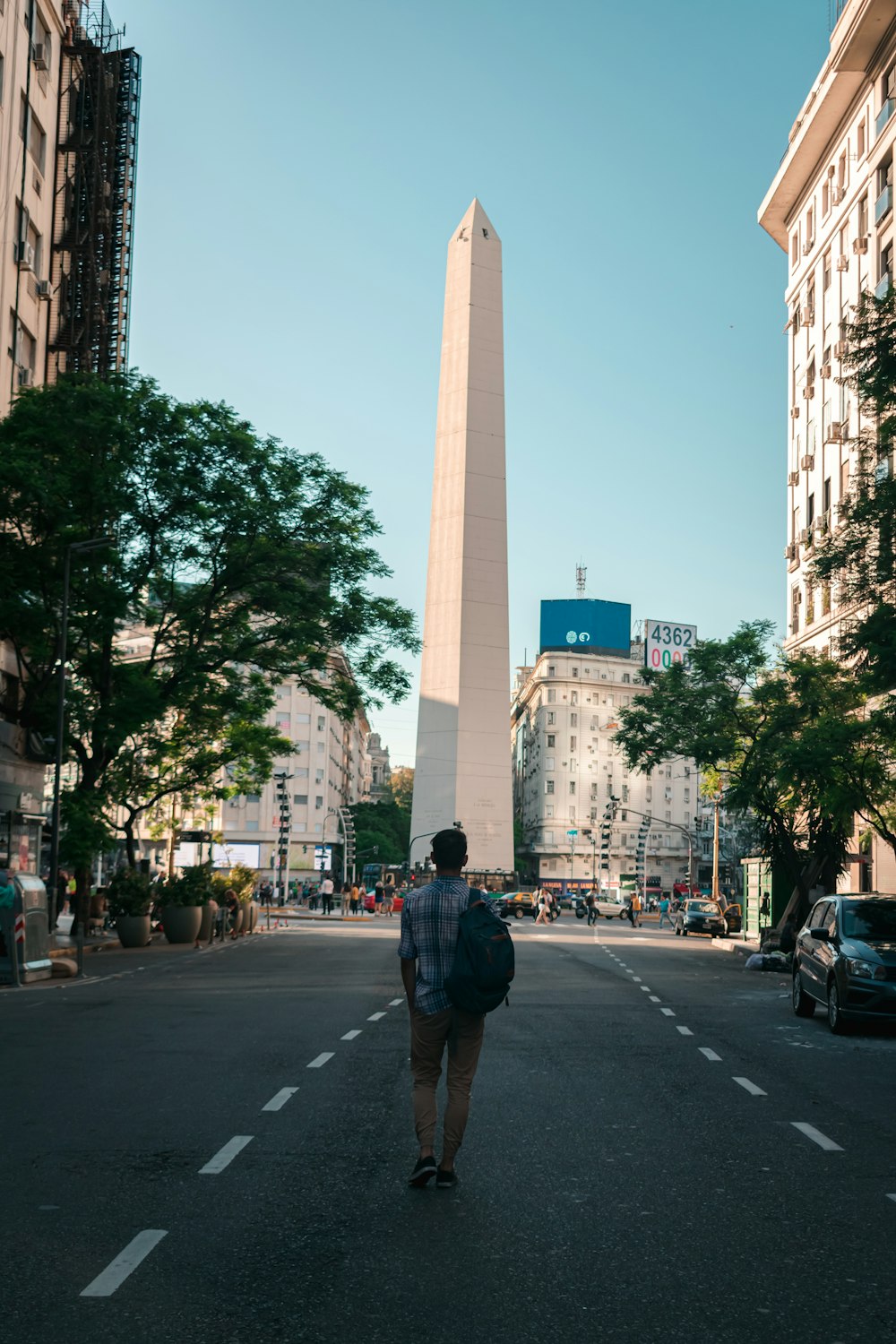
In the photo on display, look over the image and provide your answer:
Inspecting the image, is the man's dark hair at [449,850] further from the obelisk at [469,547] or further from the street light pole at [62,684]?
the obelisk at [469,547]

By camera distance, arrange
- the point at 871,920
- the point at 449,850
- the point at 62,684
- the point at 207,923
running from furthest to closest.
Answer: the point at 207,923 → the point at 62,684 → the point at 871,920 → the point at 449,850

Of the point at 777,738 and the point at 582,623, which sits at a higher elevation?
the point at 582,623

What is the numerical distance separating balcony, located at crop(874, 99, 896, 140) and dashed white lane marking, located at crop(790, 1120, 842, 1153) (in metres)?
41.4

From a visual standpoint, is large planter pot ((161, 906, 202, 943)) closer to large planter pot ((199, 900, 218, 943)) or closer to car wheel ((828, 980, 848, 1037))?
large planter pot ((199, 900, 218, 943))

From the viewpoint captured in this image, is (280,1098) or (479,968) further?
(280,1098)

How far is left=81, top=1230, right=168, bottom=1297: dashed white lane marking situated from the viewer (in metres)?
5.49

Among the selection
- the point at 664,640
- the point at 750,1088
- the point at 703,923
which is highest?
the point at 664,640

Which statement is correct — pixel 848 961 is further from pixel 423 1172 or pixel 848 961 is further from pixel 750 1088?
pixel 423 1172

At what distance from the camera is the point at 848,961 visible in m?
16.8

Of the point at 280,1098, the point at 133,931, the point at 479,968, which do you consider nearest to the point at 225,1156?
the point at 479,968

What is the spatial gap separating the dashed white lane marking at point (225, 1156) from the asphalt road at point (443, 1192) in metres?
0.03

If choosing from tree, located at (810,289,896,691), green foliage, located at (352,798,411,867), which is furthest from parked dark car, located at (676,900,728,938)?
green foliage, located at (352,798,411,867)

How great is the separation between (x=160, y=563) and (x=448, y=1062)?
26.8 meters

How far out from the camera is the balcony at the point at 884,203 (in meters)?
44.8
